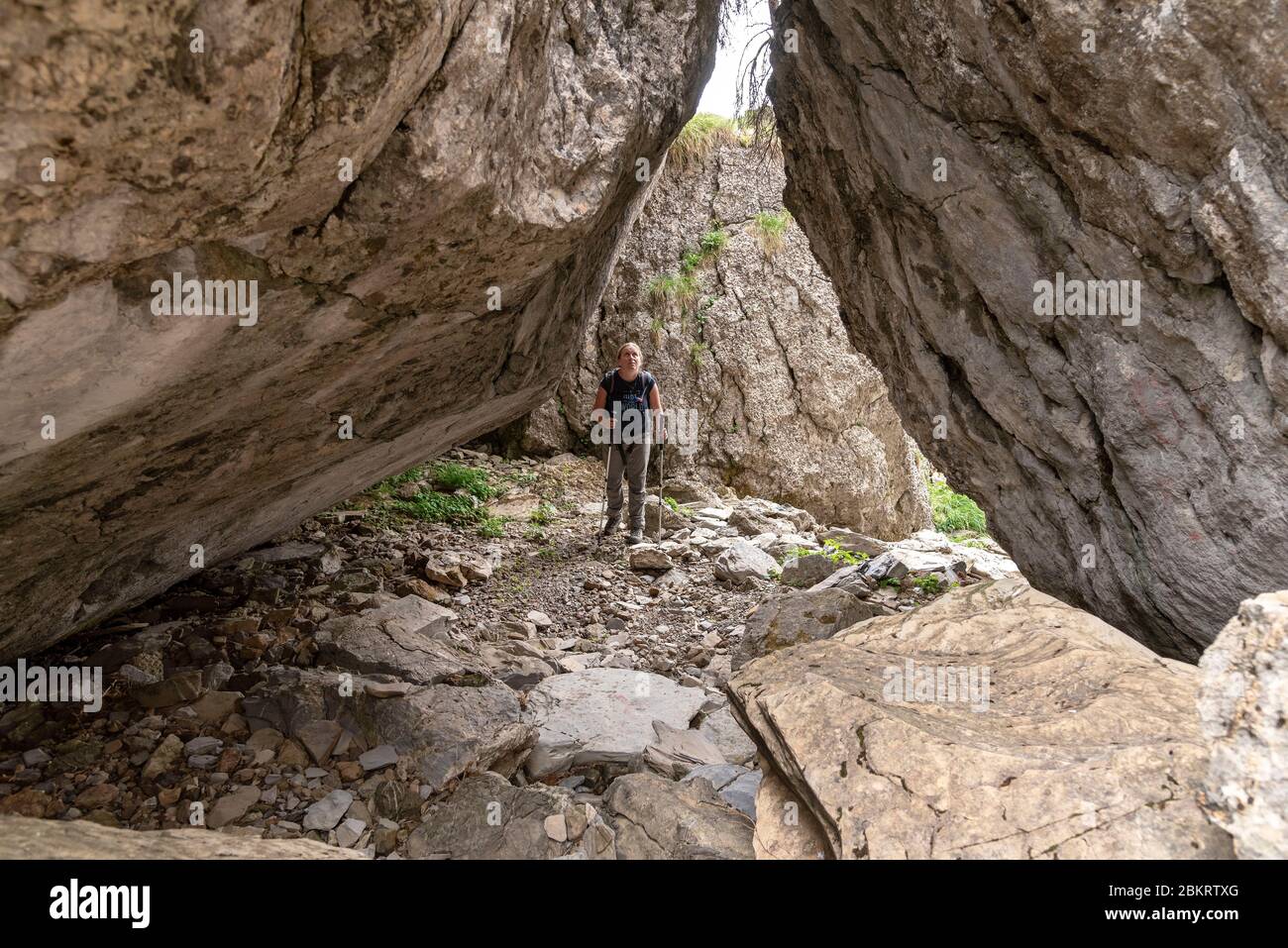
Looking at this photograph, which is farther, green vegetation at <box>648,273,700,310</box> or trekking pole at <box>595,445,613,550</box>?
green vegetation at <box>648,273,700,310</box>

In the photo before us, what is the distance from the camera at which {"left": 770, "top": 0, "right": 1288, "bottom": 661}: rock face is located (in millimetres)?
3412

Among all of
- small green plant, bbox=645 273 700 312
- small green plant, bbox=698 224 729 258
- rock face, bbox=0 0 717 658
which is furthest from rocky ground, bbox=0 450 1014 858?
small green plant, bbox=698 224 729 258

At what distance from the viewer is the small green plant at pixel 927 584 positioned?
7557mm

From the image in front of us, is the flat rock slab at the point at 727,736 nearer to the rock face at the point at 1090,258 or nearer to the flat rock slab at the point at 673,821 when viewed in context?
the flat rock slab at the point at 673,821

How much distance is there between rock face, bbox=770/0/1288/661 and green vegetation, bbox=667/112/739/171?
7.49 metres

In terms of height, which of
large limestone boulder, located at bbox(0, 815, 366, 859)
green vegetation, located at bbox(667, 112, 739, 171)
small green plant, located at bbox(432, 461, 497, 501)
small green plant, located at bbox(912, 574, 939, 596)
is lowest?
large limestone boulder, located at bbox(0, 815, 366, 859)

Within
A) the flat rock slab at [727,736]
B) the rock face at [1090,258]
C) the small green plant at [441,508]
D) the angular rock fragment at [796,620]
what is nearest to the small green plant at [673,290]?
the small green plant at [441,508]

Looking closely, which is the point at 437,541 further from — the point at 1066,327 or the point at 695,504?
the point at 1066,327

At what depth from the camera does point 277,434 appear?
4777 millimetres

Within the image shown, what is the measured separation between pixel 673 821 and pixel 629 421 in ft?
19.1

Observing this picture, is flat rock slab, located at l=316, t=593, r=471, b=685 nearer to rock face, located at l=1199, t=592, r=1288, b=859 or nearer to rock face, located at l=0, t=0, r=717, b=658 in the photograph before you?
rock face, located at l=0, t=0, r=717, b=658

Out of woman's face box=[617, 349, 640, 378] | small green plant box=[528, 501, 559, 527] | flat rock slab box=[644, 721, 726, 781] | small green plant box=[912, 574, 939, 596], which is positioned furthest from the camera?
small green plant box=[528, 501, 559, 527]

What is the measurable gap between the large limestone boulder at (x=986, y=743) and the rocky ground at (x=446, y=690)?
64 centimetres

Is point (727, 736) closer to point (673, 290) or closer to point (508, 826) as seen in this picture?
point (508, 826)
